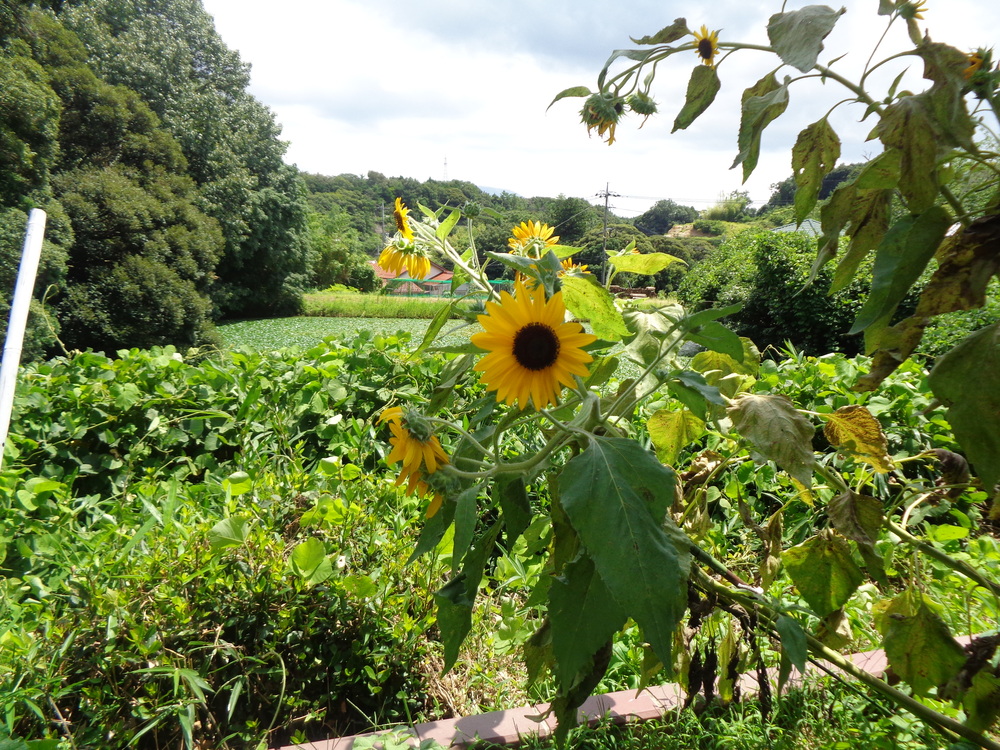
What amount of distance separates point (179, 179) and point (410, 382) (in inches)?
627

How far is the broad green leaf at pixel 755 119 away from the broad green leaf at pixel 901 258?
0.18m

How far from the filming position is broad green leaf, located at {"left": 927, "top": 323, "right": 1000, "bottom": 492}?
0.46 meters

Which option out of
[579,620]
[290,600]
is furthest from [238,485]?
[579,620]

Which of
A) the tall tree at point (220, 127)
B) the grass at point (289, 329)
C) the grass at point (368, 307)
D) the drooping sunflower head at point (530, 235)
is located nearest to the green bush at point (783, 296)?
the drooping sunflower head at point (530, 235)

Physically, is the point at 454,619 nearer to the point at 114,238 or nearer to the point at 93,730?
the point at 93,730

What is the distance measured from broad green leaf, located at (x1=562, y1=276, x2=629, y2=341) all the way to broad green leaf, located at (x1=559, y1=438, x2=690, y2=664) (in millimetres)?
171

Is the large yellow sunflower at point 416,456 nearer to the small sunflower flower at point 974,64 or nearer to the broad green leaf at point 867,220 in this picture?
the broad green leaf at point 867,220

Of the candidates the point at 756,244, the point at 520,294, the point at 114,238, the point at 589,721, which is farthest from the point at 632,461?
the point at 114,238

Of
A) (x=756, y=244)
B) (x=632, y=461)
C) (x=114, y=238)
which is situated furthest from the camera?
(x=114, y=238)

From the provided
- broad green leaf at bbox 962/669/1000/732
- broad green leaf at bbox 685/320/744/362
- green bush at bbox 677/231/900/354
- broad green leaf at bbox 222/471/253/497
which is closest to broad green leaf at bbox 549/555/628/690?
broad green leaf at bbox 685/320/744/362

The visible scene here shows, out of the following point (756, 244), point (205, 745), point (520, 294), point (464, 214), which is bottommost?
point (205, 745)

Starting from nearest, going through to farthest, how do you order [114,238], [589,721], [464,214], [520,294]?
[520,294] < [464,214] < [589,721] < [114,238]

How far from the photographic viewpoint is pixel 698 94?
776mm

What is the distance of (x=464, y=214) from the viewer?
93 centimetres
